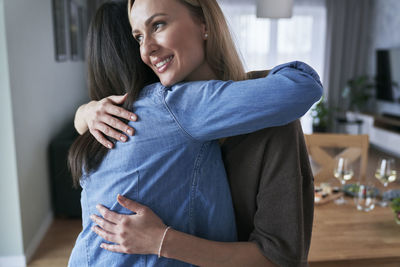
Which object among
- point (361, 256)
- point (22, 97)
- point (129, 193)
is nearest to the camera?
point (129, 193)

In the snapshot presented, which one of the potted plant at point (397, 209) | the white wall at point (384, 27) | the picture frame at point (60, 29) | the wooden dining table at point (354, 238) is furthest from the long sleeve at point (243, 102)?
the white wall at point (384, 27)

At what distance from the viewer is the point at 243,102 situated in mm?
714

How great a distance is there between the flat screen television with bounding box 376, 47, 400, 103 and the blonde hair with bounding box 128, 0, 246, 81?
5728mm

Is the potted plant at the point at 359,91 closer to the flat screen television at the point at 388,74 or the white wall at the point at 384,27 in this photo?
the flat screen television at the point at 388,74

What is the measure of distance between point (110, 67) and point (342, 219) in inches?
44.7

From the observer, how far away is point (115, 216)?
826 mm

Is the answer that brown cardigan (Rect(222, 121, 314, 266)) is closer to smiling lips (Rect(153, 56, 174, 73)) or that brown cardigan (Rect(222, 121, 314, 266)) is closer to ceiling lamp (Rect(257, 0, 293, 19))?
smiling lips (Rect(153, 56, 174, 73))

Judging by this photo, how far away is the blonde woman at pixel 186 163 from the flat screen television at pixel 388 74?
586 cm

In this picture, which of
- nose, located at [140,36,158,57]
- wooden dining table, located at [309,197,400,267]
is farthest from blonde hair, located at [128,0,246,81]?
wooden dining table, located at [309,197,400,267]

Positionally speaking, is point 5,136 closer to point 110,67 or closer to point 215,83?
point 110,67

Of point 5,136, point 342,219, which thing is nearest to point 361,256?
point 342,219

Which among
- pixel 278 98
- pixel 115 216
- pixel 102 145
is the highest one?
pixel 278 98

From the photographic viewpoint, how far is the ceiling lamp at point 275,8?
2.85 meters

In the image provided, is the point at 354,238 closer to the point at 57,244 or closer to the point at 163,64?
the point at 163,64
